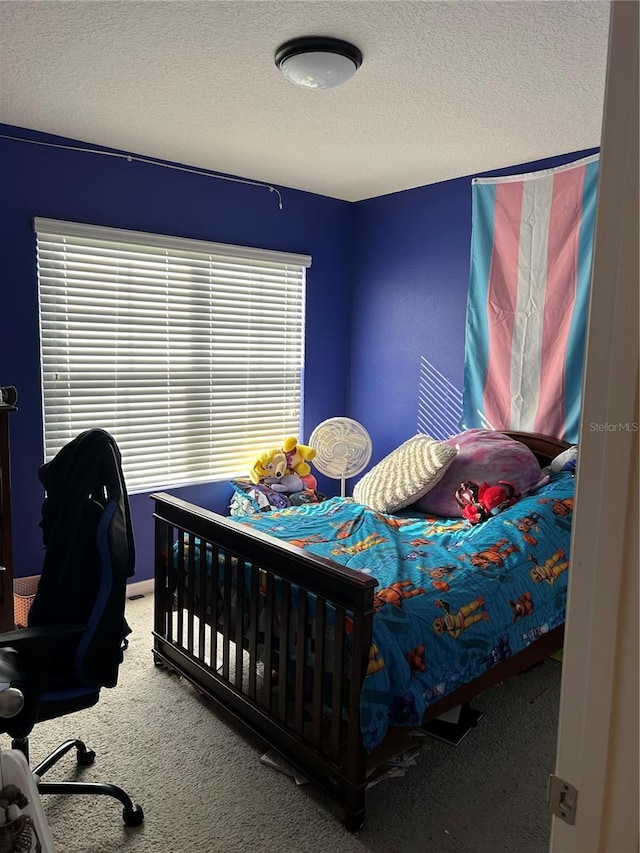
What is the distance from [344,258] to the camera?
4.40 m

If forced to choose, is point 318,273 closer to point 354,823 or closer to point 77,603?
point 77,603

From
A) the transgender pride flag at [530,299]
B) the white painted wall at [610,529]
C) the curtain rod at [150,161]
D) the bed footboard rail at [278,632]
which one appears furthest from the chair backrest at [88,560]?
the transgender pride flag at [530,299]

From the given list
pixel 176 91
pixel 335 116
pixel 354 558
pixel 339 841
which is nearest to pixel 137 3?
pixel 176 91

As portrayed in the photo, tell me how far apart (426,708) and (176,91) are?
249 centimetres

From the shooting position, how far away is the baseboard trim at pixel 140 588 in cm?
357

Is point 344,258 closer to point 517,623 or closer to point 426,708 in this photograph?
point 517,623

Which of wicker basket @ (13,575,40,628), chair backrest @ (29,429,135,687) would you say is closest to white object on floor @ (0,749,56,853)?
chair backrest @ (29,429,135,687)

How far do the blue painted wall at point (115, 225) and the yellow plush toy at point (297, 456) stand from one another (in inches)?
15.6

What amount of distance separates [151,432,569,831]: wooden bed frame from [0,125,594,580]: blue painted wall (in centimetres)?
110

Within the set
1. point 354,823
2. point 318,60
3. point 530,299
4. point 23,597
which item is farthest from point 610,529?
point 23,597

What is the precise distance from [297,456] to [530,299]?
66.1 inches

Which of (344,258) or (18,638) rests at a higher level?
(344,258)

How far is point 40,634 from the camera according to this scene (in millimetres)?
1590

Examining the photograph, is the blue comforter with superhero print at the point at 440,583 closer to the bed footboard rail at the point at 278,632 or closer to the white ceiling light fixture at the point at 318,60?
the bed footboard rail at the point at 278,632
